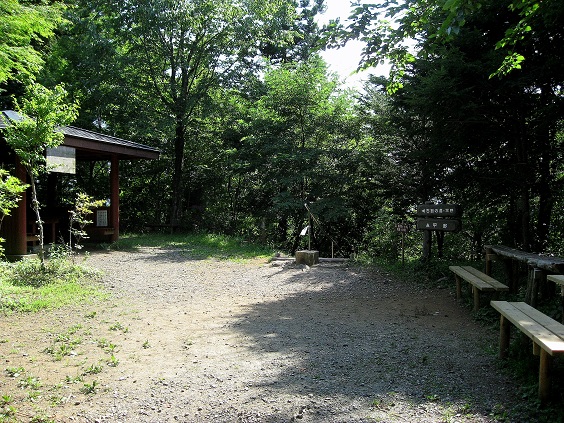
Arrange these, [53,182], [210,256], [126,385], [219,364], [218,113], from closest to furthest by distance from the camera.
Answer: [126,385], [219,364], [210,256], [53,182], [218,113]

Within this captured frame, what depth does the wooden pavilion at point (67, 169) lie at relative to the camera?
32.7ft

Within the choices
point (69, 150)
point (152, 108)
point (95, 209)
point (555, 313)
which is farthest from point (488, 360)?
point (152, 108)

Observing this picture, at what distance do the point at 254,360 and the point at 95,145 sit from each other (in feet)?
29.9

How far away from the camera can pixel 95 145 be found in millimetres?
11531

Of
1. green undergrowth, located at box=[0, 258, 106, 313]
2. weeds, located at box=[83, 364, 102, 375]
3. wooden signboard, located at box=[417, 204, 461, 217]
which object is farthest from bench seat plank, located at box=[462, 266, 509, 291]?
green undergrowth, located at box=[0, 258, 106, 313]

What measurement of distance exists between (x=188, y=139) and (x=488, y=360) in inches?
659

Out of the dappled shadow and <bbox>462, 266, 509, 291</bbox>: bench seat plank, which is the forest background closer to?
<bbox>462, 266, 509, 291</bbox>: bench seat plank

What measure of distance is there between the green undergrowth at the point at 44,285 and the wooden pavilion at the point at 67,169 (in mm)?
2039

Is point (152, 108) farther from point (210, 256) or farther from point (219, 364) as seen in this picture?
point (219, 364)

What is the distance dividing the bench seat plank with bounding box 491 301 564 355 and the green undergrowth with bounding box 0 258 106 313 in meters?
5.77

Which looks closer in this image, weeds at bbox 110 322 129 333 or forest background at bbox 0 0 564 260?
weeds at bbox 110 322 129 333

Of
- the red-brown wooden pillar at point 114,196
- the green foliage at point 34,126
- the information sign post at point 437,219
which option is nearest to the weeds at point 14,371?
the green foliage at point 34,126

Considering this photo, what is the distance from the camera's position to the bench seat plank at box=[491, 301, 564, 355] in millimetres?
3025

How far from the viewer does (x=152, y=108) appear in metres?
17.6
